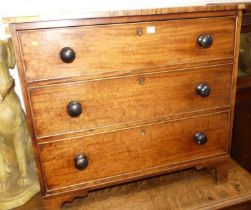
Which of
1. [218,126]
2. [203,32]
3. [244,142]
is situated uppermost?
[203,32]

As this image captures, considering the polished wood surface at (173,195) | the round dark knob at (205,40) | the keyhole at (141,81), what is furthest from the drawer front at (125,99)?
the polished wood surface at (173,195)

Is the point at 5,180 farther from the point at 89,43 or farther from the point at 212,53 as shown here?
the point at 212,53

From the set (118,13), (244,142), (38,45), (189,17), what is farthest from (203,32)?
(244,142)

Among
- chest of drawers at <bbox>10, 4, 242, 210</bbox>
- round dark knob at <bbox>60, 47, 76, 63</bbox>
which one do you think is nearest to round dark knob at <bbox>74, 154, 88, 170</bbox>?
chest of drawers at <bbox>10, 4, 242, 210</bbox>

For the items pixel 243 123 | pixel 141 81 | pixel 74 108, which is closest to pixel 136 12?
pixel 141 81

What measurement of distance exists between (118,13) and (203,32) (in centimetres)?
35

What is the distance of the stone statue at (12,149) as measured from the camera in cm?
106

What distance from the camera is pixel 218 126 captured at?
1.14 metres

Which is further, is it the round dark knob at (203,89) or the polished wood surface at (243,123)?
the polished wood surface at (243,123)

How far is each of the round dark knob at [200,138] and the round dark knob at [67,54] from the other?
0.61 m

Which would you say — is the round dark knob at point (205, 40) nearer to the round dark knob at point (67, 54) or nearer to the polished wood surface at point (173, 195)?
the round dark knob at point (67, 54)

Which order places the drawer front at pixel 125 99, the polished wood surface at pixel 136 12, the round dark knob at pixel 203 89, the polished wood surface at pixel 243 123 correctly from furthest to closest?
1. the polished wood surface at pixel 243 123
2. the round dark knob at pixel 203 89
3. the drawer front at pixel 125 99
4. the polished wood surface at pixel 136 12

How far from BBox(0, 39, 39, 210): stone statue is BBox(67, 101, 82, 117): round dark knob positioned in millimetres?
296

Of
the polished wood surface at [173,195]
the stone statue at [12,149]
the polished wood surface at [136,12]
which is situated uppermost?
the polished wood surface at [136,12]
